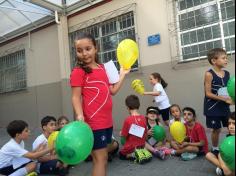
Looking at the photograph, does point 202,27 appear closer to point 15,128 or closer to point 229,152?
point 15,128

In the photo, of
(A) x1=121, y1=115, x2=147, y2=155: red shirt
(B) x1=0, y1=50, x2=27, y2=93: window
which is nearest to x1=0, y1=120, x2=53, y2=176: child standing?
(A) x1=121, y1=115, x2=147, y2=155: red shirt

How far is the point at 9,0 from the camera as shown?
7.23 m

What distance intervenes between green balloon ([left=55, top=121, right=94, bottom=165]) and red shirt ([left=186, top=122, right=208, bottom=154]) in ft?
7.27

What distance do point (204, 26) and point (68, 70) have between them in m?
3.75

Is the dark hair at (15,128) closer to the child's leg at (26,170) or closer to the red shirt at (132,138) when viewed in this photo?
the child's leg at (26,170)

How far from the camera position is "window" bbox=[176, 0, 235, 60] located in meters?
5.21

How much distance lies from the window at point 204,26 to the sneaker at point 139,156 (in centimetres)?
253

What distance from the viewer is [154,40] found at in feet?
19.9

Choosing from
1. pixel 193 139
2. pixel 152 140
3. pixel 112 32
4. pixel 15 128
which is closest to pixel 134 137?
pixel 152 140

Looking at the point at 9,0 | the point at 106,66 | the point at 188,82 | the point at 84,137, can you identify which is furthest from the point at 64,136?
the point at 9,0

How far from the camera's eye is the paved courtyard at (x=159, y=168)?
3328mm

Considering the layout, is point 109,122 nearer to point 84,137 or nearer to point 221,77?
point 84,137

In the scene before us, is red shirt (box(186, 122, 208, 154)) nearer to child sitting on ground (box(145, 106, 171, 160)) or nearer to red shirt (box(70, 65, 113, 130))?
child sitting on ground (box(145, 106, 171, 160))

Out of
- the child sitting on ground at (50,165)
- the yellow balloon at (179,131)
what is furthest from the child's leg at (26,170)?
the yellow balloon at (179,131)
